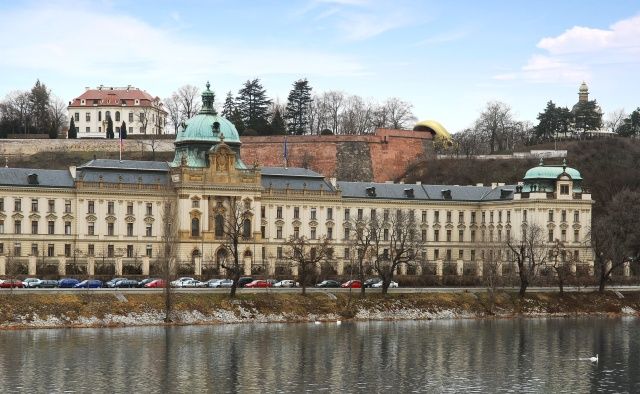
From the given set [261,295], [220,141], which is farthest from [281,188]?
[261,295]

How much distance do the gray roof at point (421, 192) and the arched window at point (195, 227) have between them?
62.5ft

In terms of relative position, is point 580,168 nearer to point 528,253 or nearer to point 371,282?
point 528,253

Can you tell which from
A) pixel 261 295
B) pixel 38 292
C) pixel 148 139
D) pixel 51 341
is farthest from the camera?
pixel 148 139

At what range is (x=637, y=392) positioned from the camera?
208 ft

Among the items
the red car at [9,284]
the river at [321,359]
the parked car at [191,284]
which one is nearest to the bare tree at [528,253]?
the river at [321,359]

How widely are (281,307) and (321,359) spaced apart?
87.0ft

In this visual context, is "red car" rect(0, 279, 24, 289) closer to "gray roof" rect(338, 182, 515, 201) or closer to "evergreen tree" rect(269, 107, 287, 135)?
"gray roof" rect(338, 182, 515, 201)

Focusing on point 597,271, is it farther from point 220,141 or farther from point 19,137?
point 19,137

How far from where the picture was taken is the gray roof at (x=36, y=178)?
124m

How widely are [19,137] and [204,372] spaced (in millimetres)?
135583

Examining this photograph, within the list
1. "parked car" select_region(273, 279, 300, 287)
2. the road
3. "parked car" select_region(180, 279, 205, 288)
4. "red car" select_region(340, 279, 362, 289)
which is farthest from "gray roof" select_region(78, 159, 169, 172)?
the road

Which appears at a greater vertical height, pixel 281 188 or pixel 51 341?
pixel 281 188

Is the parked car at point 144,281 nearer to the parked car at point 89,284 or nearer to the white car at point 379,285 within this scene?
the parked car at point 89,284

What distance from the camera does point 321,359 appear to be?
74.4 m
